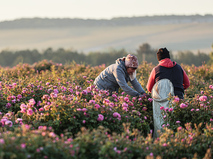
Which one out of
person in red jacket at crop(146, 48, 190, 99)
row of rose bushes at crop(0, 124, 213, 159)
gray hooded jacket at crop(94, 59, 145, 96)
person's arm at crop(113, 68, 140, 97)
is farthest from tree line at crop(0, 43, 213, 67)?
row of rose bushes at crop(0, 124, 213, 159)

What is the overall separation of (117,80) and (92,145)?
2.61 meters

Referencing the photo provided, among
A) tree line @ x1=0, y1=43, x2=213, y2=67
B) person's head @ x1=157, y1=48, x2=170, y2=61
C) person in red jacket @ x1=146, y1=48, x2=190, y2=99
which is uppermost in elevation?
person's head @ x1=157, y1=48, x2=170, y2=61

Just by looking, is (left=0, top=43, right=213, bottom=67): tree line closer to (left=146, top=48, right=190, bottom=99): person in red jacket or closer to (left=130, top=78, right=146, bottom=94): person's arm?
(left=130, top=78, right=146, bottom=94): person's arm

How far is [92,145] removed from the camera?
3.37m

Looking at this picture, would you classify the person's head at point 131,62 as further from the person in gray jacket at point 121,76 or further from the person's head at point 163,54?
the person's head at point 163,54

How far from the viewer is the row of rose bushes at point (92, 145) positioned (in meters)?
2.96

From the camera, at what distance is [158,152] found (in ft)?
12.3

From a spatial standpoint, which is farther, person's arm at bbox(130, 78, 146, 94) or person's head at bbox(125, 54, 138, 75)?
person's arm at bbox(130, 78, 146, 94)

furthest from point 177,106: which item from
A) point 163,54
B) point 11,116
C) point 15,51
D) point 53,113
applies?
point 15,51

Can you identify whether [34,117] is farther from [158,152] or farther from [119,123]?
[158,152]

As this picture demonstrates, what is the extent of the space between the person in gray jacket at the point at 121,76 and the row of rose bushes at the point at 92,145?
1.87m

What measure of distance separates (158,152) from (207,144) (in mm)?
719

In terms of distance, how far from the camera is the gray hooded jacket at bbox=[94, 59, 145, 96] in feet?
19.1

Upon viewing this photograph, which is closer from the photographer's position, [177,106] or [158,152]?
[158,152]
